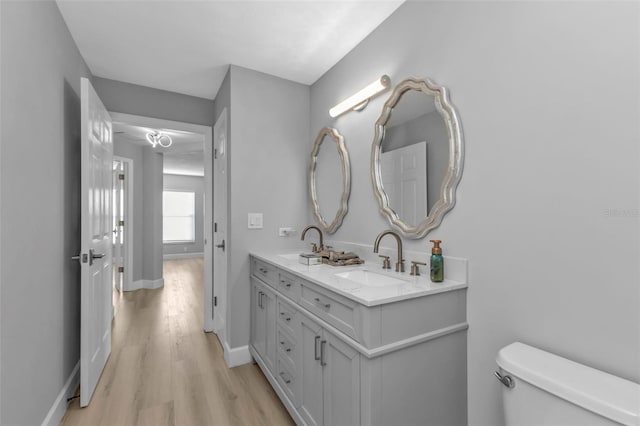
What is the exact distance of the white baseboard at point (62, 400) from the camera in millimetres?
1632

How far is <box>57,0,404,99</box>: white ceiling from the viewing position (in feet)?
5.84

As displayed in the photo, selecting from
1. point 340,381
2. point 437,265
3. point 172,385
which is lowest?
point 172,385

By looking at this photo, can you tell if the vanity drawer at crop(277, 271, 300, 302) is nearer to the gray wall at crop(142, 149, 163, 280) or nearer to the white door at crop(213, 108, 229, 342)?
the white door at crop(213, 108, 229, 342)

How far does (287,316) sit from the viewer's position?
1.81 m

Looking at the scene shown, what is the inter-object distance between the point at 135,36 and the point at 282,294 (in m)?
1.98

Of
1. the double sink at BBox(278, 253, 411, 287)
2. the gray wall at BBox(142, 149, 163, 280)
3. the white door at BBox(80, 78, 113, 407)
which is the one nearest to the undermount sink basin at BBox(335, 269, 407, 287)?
the double sink at BBox(278, 253, 411, 287)

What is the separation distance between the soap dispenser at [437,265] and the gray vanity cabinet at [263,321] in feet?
3.39

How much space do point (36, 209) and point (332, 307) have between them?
1.52 m

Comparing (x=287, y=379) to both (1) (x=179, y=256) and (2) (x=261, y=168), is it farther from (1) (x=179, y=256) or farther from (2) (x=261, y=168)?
(1) (x=179, y=256)

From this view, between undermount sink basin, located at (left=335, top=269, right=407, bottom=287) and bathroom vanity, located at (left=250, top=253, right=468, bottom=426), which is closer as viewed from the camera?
bathroom vanity, located at (left=250, top=253, right=468, bottom=426)

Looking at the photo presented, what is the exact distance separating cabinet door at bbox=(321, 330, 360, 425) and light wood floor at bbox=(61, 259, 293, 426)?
566 mm

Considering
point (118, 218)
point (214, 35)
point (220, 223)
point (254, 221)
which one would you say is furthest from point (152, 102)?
point (118, 218)

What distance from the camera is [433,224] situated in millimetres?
1552

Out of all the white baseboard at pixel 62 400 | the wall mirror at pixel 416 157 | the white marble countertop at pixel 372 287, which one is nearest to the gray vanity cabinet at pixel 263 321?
the white marble countertop at pixel 372 287
